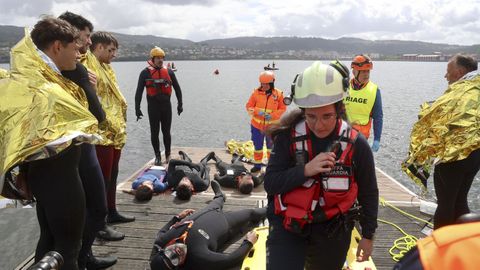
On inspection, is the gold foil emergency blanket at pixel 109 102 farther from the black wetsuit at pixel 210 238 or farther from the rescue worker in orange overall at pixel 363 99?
the rescue worker in orange overall at pixel 363 99

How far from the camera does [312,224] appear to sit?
2205mm

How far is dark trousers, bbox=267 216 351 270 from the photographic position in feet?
7.07

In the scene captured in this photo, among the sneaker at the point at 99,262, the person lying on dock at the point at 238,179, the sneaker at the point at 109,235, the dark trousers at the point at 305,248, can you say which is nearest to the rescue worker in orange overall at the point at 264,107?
the person lying on dock at the point at 238,179

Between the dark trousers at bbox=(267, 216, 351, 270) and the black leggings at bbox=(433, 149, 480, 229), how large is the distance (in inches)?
59.5

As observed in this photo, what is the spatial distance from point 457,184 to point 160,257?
105 inches

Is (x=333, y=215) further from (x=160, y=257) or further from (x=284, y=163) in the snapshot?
(x=160, y=257)

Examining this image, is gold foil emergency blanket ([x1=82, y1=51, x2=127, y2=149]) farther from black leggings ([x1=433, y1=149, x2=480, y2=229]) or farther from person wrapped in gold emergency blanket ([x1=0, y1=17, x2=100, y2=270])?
black leggings ([x1=433, y1=149, x2=480, y2=229])

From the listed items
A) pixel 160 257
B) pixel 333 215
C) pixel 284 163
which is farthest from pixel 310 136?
pixel 160 257

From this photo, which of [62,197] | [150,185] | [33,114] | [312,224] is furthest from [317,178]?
[150,185]

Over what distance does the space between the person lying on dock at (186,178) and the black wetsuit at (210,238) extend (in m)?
1.14

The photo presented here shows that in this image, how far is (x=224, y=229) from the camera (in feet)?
13.7

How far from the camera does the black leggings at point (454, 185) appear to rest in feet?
10.8

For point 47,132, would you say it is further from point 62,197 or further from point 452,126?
point 452,126

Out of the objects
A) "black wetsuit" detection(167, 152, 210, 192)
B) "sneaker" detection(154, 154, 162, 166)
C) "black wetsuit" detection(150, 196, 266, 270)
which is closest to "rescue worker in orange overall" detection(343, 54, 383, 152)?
"black wetsuit" detection(150, 196, 266, 270)
